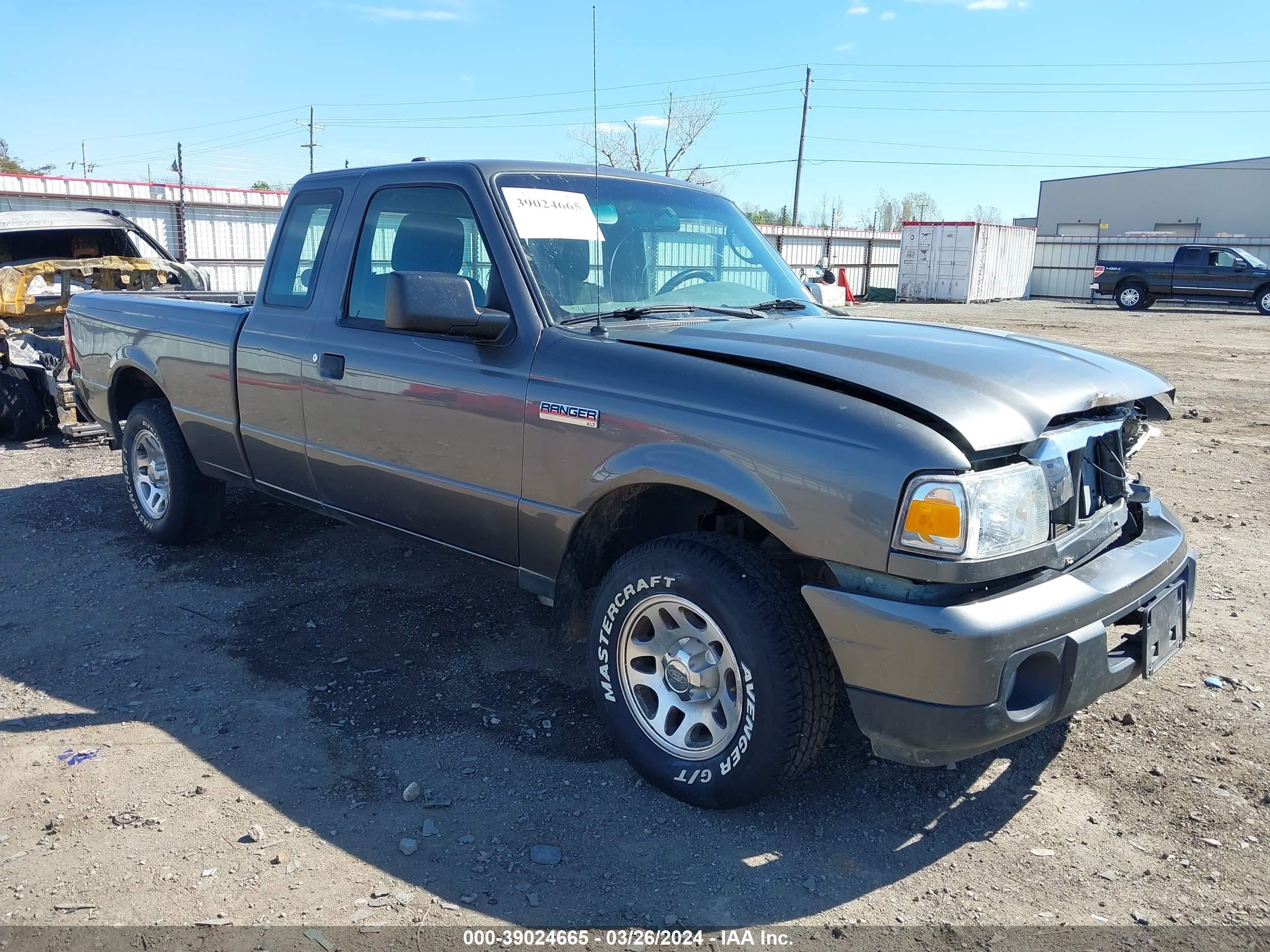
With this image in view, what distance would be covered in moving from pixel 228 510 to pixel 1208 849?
18.2ft

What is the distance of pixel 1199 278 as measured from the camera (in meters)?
27.2

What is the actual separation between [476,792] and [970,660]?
5.38ft

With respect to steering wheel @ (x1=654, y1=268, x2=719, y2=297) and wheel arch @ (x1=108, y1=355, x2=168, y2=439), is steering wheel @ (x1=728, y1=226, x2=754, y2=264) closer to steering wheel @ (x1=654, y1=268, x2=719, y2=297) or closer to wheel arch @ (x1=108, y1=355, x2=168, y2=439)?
steering wheel @ (x1=654, y1=268, x2=719, y2=297)

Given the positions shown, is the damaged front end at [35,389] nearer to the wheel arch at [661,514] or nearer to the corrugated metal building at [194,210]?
the wheel arch at [661,514]

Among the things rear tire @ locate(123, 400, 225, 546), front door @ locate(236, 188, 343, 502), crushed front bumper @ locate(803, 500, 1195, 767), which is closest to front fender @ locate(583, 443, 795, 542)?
crushed front bumper @ locate(803, 500, 1195, 767)

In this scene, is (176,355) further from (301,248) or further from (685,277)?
(685,277)

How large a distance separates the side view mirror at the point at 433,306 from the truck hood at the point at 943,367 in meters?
0.49

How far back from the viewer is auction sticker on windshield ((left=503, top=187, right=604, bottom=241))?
11.7ft

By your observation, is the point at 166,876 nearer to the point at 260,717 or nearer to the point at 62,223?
the point at 260,717

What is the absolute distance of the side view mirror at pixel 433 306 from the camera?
317 centimetres

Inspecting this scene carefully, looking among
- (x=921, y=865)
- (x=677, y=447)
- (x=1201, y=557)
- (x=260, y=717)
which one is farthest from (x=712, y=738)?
(x=1201, y=557)

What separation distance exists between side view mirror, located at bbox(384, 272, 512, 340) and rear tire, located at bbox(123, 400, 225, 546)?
8.66 feet

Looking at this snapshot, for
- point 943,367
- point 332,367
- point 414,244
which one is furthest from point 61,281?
point 943,367

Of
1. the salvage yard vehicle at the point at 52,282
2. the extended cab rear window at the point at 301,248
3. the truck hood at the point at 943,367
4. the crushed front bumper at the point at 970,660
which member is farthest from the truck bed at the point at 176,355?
the crushed front bumper at the point at 970,660
